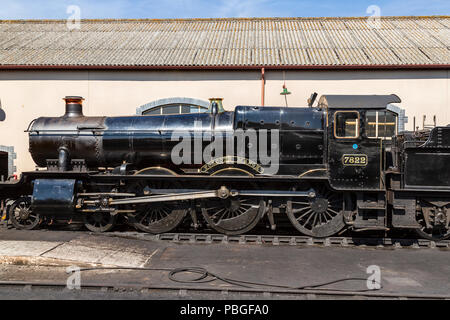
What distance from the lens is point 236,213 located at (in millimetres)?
9008

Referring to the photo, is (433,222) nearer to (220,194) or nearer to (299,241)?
(299,241)

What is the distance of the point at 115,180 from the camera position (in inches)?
365

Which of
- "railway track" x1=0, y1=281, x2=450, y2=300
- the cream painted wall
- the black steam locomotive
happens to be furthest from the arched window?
"railway track" x1=0, y1=281, x2=450, y2=300

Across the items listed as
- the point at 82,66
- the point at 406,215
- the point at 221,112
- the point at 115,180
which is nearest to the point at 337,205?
the point at 406,215

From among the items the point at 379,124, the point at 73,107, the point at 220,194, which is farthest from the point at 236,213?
the point at 73,107

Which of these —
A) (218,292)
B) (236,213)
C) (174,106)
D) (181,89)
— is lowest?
(218,292)

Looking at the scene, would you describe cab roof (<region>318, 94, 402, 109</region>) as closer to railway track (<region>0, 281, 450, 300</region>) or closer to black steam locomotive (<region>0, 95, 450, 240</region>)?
black steam locomotive (<region>0, 95, 450, 240</region>)

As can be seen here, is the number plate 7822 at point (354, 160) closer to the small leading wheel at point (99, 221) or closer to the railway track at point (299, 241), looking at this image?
the railway track at point (299, 241)

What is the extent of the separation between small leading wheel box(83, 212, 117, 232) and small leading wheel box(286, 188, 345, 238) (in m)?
4.19

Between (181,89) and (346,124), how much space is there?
731 centimetres

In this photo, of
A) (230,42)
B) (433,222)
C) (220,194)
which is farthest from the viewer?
(230,42)

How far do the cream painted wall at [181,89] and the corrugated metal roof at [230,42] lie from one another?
42cm

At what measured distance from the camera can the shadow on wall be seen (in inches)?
536

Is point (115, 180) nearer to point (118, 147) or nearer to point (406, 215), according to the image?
point (118, 147)
